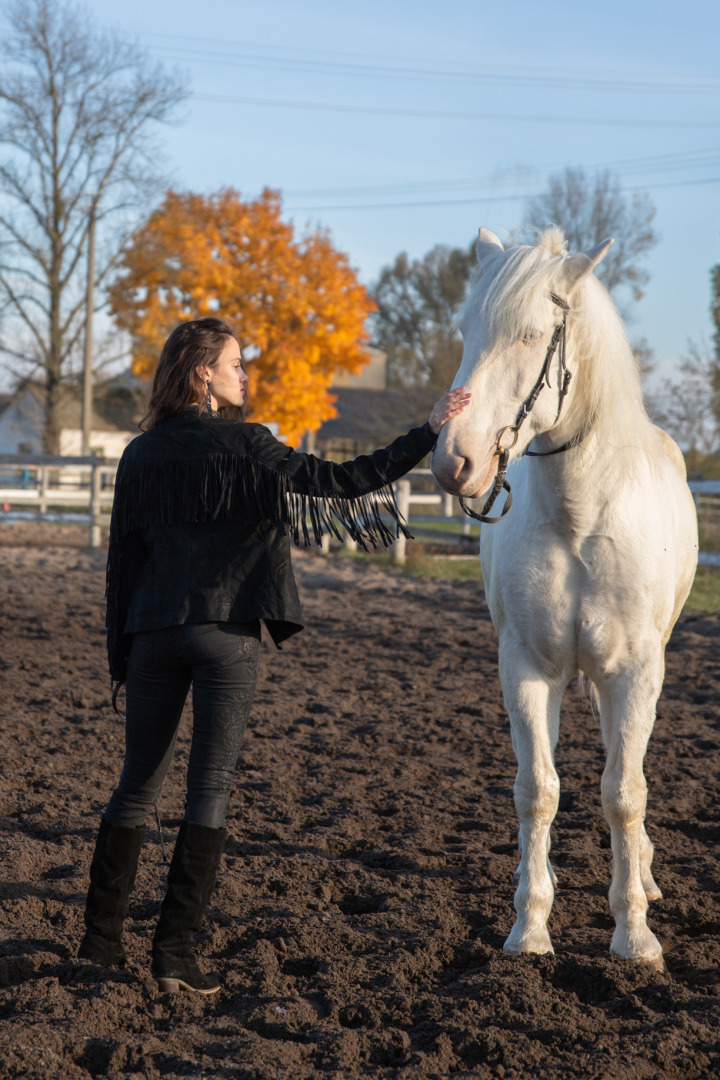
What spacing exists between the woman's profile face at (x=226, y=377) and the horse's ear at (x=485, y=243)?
0.78 meters

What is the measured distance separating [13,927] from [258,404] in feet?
72.9

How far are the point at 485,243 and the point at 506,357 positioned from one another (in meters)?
0.51

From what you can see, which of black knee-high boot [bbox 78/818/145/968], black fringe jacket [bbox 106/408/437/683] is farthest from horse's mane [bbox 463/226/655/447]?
black knee-high boot [bbox 78/818/145/968]

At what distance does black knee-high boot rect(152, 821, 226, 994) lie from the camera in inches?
92.8

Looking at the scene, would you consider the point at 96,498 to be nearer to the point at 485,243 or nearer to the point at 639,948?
the point at 485,243

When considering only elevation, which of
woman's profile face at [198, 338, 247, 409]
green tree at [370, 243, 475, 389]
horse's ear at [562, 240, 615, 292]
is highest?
green tree at [370, 243, 475, 389]

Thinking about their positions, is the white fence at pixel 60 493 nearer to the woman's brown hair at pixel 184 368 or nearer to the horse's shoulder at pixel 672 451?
the horse's shoulder at pixel 672 451

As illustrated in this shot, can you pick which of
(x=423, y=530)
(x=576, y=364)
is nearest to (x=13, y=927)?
(x=576, y=364)

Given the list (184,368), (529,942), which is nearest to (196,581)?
(184,368)

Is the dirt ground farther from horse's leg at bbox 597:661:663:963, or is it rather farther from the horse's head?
the horse's head

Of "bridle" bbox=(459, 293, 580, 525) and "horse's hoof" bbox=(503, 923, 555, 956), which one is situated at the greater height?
"bridle" bbox=(459, 293, 580, 525)

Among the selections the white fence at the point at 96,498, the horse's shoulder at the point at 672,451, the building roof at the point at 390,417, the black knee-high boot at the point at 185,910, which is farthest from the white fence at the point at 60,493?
the building roof at the point at 390,417

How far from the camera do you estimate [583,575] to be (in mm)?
2775

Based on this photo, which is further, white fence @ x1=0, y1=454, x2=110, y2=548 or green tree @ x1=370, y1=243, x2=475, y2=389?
green tree @ x1=370, y1=243, x2=475, y2=389
